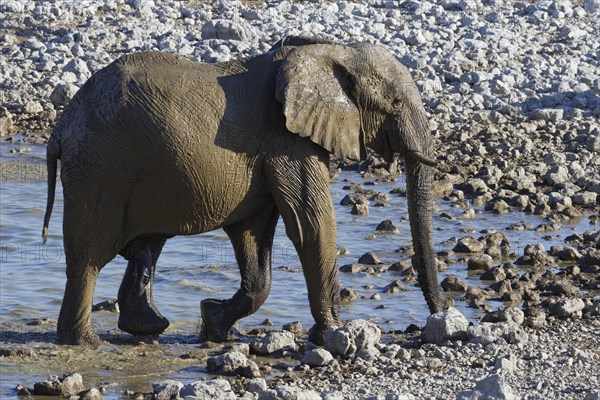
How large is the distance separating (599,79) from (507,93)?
4.41 ft

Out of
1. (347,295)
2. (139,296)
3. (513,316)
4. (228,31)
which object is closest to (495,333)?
(513,316)

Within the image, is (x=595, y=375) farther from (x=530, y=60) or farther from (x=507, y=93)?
(x=530, y=60)

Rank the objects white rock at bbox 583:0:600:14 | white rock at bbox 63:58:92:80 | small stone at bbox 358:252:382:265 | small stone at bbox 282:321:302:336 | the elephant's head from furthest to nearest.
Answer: white rock at bbox 583:0:600:14, white rock at bbox 63:58:92:80, small stone at bbox 358:252:382:265, small stone at bbox 282:321:302:336, the elephant's head

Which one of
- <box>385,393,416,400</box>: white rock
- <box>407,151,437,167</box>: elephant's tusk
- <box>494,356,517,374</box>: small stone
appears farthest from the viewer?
<box>407,151,437,167</box>: elephant's tusk

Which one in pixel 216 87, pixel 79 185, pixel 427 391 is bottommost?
pixel 427 391

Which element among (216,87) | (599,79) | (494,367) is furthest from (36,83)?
(494,367)

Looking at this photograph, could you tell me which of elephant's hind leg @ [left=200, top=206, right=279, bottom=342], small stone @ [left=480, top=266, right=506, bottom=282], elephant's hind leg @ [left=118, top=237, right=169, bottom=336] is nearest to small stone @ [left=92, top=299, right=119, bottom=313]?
elephant's hind leg @ [left=118, top=237, right=169, bottom=336]

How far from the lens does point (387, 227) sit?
1242 cm

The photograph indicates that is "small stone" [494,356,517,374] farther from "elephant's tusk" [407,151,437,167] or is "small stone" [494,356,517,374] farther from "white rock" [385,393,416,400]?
"elephant's tusk" [407,151,437,167]

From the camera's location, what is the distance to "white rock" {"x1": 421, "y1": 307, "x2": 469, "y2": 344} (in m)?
8.48

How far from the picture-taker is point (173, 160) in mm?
8227

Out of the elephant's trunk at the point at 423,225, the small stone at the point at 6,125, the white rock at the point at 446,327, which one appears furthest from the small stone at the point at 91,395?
the small stone at the point at 6,125

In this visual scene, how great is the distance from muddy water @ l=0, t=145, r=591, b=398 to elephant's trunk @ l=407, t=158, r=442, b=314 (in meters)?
0.51

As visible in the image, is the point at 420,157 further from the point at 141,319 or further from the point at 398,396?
the point at 398,396
